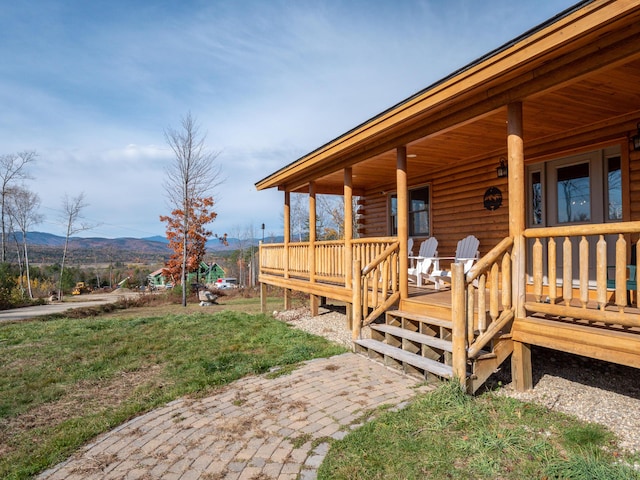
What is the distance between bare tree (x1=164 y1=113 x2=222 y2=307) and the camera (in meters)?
14.7

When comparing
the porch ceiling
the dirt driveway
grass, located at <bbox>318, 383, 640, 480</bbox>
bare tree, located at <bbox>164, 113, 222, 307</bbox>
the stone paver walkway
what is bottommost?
the dirt driveway

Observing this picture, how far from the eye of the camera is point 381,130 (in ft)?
17.2

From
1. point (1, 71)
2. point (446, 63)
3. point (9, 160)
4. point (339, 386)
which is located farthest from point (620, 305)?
point (9, 160)

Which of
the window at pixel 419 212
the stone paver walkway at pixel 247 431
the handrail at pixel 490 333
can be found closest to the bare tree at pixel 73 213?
the window at pixel 419 212

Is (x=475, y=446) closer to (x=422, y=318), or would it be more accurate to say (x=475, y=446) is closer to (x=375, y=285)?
(x=422, y=318)

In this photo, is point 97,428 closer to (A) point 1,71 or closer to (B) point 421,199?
(B) point 421,199

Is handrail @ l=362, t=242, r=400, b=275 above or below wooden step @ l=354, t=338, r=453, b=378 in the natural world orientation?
above

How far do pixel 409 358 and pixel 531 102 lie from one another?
3.26m

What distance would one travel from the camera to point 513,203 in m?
3.71

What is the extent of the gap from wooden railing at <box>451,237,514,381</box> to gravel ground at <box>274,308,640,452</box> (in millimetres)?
638

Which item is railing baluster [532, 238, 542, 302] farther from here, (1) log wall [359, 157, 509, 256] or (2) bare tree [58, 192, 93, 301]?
(2) bare tree [58, 192, 93, 301]

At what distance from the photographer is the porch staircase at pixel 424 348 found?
3.47 m

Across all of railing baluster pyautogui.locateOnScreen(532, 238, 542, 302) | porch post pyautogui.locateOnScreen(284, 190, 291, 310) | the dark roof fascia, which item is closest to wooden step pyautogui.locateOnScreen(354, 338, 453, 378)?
railing baluster pyautogui.locateOnScreen(532, 238, 542, 302)

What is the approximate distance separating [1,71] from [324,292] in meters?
14.4
